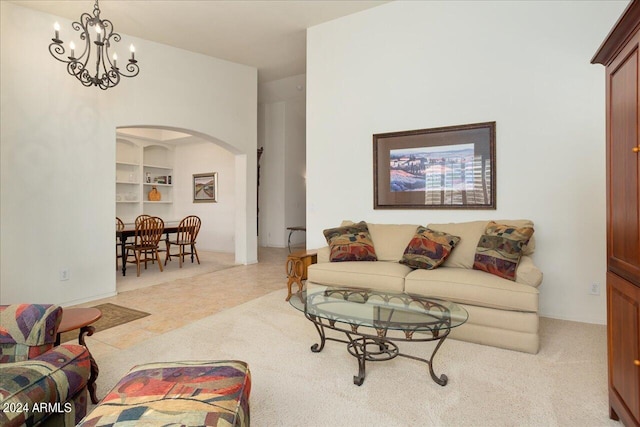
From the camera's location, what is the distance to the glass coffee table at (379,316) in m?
1.87

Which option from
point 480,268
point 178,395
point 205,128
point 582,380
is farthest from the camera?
point 205,128

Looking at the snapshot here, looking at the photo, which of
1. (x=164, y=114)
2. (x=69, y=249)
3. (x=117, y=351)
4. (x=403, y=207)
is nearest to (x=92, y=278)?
(x=69, y=249)

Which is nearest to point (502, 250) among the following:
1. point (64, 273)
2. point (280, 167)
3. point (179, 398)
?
point (179, 398)

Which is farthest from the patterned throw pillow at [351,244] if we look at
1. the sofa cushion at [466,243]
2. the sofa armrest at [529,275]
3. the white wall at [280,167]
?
the white wall at [280,167]

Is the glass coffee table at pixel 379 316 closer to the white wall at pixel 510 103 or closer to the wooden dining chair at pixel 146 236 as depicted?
the white wall at pixel 510 103

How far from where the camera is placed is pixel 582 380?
1987 millimetres

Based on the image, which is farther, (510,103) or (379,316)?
(510,103)

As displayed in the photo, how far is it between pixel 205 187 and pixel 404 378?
699cm

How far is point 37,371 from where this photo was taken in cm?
121

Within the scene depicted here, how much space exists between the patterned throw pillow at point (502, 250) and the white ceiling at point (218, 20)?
3.02 metres

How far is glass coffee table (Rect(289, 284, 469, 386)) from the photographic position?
187 centimetres

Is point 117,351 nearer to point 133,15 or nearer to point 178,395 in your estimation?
point 178,395

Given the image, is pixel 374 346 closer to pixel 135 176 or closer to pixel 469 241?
pixel 469 241

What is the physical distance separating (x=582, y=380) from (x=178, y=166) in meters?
8.62
